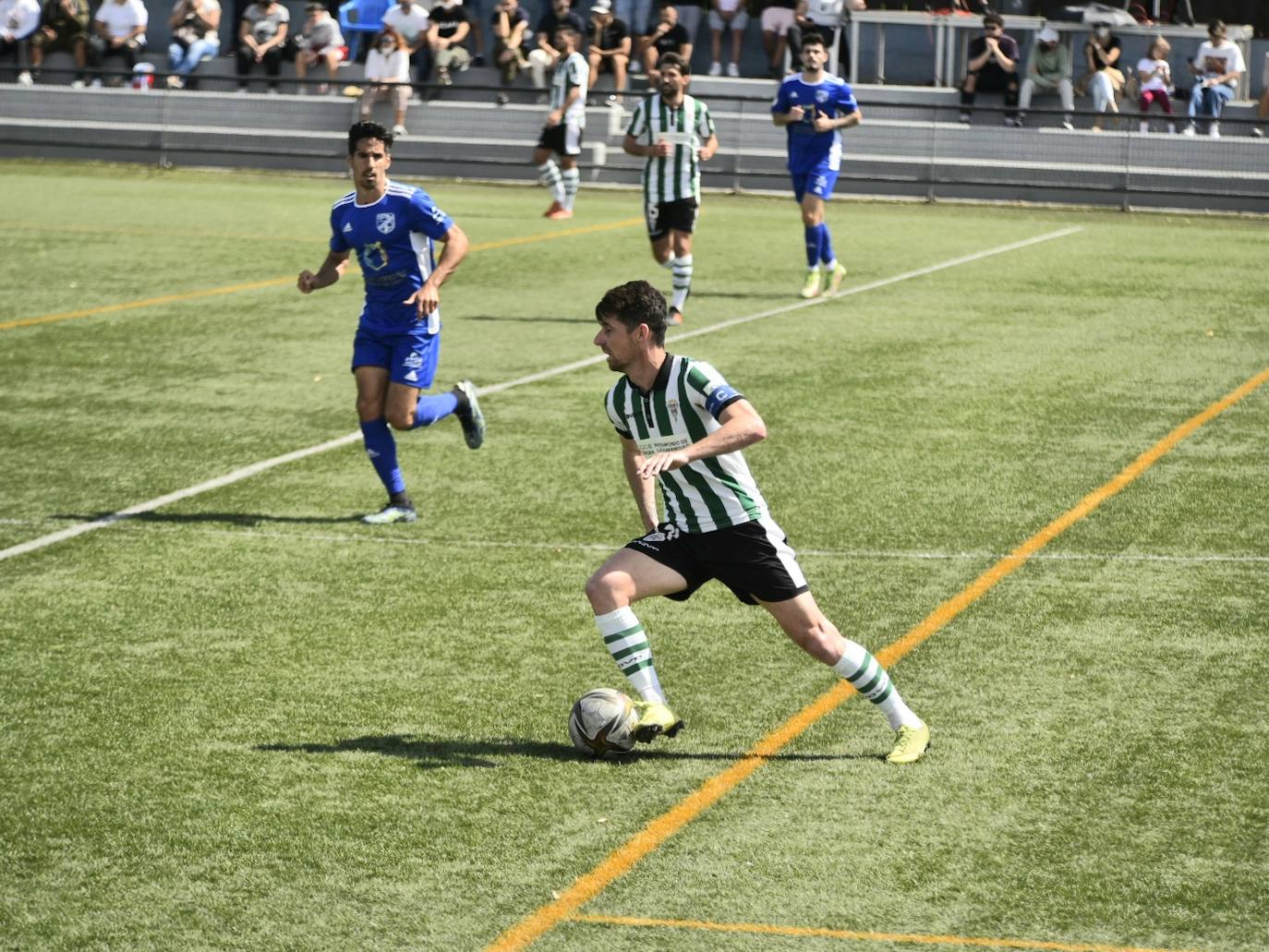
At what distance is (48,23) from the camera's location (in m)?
34.9

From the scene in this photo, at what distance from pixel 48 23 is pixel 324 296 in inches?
730

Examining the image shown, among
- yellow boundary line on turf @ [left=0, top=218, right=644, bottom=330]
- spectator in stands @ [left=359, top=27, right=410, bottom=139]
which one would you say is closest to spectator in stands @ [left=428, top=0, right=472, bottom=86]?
spectator in stands @ [left=359, top=27, right=410, bottom=139]

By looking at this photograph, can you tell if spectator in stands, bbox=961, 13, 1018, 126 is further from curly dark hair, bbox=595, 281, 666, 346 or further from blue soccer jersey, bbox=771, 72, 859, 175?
curly dark hair, bbox=595, 281, 666, 346

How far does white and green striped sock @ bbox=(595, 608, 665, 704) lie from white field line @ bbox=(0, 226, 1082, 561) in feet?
13.8

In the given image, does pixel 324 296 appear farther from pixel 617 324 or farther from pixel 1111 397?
pixel 617 324

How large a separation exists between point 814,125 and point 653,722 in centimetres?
1203

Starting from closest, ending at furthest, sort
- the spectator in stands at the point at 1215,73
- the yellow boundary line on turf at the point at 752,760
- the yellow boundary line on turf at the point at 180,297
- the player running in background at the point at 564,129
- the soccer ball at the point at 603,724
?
the yellow boundary line on turf at the point at 752,760 < the soccer ball at the point at 603,724 < the yellow boundary line on turf at the point at 180,297 < the player running in background at the point at 564,129 < the spectator in stands at the point at 1215,73

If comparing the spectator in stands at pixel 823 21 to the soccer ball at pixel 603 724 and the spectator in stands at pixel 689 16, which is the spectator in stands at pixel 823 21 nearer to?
the spectator in stands at pixel 689 16

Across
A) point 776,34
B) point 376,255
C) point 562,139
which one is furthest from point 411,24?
point 376,255

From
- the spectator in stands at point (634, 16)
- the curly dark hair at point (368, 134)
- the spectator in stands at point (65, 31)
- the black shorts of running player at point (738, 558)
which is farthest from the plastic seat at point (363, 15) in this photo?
the black shorts of running player at point (738, 558)

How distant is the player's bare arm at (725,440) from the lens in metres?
6.34

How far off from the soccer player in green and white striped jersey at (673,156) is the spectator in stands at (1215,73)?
14.6 meters

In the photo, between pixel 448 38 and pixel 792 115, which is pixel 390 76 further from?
pixel 792 115

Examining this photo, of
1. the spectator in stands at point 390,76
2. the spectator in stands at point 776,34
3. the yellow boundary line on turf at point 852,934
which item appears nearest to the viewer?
the yellow boundary line on turf at point 852,934
